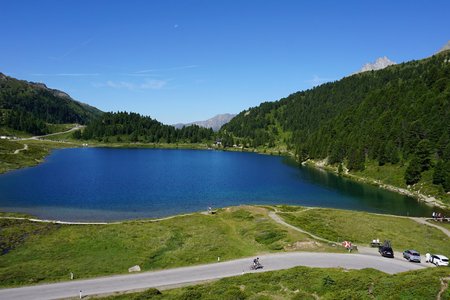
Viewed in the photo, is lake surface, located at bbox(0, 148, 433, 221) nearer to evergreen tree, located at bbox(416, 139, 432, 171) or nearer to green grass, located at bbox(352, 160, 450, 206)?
green grass, located at bbox(352, 160, 450, 206)

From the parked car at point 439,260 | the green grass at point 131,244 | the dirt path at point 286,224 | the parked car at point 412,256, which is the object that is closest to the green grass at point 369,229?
the dirt path at point 286,224

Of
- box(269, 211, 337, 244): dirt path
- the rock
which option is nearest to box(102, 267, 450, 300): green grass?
the rock

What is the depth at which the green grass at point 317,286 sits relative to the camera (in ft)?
104

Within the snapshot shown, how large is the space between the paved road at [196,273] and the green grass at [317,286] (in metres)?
3.65

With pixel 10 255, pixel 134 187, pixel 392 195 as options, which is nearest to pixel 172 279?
pixel 10 255

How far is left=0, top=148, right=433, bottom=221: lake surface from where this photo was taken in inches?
3734

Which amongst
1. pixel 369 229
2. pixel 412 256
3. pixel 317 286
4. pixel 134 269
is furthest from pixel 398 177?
pixel 134 269

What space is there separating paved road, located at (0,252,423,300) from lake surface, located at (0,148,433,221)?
4207cm

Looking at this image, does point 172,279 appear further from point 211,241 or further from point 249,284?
point 211,241

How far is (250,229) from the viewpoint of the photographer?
70688 millimetres

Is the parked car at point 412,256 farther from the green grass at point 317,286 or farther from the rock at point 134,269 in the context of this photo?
the rock at point 134,269

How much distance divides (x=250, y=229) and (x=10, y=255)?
40.9 metres

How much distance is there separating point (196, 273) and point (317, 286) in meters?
16.3

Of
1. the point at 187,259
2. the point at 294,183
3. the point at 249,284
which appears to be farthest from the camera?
the point at 294,183
